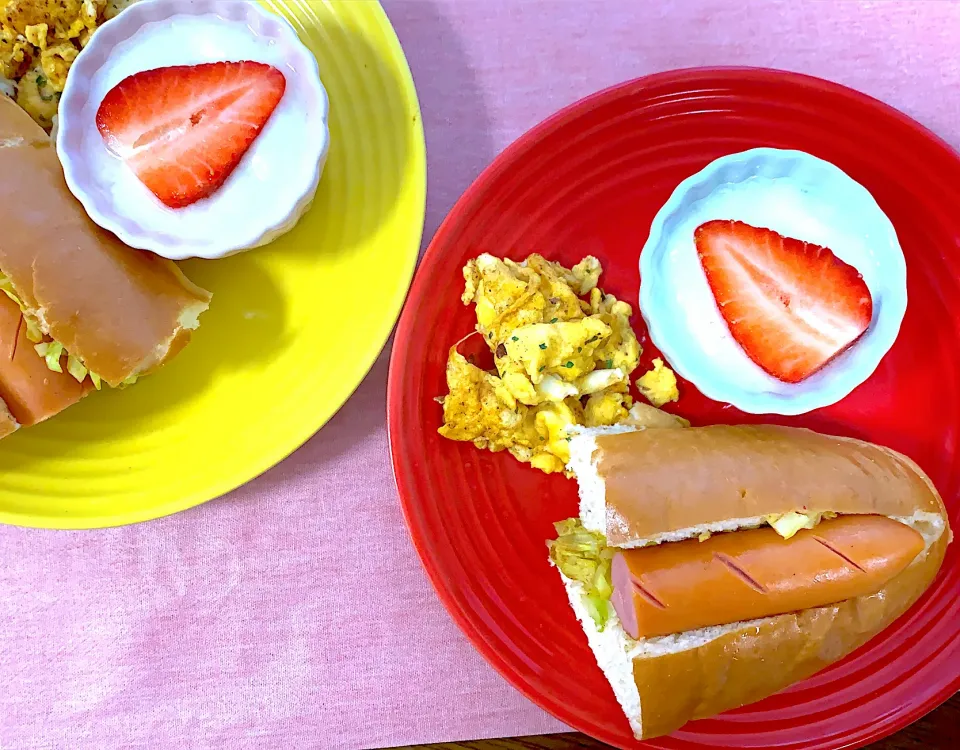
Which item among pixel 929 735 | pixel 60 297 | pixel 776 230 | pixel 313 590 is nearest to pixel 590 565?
pixel 313 590

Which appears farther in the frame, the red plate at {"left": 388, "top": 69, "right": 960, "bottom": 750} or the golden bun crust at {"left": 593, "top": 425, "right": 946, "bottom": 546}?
the red plate at {"left": 388, "top": 69, "right": 960, "bottom": 750}

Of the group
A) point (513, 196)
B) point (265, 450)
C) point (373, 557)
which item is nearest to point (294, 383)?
point (265, 450)

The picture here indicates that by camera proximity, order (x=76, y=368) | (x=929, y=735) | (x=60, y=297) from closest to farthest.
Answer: (x=60, y=297)
(x=76, y=368)
(x=929, y=735)

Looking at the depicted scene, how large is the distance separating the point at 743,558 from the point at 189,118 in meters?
1.26

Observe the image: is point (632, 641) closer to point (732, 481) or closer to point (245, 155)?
point (732, 481)

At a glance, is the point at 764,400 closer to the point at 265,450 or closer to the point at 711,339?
the point at 711,339

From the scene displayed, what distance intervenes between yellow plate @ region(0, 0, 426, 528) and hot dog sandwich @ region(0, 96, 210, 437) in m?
0.14

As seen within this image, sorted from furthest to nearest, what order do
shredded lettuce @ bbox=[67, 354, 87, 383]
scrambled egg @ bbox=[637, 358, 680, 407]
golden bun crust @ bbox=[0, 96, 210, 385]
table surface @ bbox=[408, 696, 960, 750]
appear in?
1. table surface @ bbox=[408, 696, 960, 750]
2. scrambled egg @ bbox=[637, 358, 680, 407]
3. shredded lettuce @ bbox=[67, 354, 87, 383]
4. golden bun crust @ bbox=[0, 96, 210, 385]

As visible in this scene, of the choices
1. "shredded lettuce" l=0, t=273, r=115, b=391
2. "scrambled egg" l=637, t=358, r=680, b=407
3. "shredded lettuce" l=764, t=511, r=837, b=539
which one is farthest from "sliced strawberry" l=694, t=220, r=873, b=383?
"shredded lettuce" l=0, t=273, r=115, b=391

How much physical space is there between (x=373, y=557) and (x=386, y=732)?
0.37m

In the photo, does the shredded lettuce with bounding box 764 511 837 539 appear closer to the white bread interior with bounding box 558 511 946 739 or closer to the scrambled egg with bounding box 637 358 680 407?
the white bread interior with bounding box 558 511 946 739

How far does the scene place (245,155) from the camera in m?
1.31

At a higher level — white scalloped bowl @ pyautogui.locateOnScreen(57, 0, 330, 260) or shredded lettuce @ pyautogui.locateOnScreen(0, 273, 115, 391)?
white scalloped bowl @ pyautogui.locateOnScreen(57, 0, 330, 260)

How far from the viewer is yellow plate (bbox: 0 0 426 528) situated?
1.39 metres
